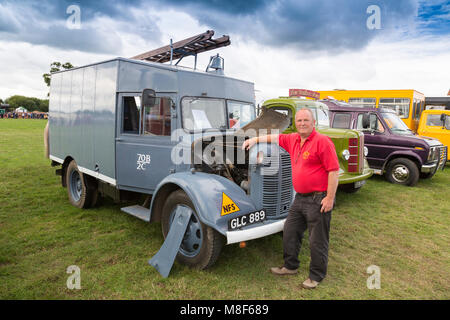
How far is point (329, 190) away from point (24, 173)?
32.4ft

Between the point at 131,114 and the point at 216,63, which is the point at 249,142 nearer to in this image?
the point at 131,114

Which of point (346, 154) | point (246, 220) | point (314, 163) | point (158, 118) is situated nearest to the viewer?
point (314, 163)

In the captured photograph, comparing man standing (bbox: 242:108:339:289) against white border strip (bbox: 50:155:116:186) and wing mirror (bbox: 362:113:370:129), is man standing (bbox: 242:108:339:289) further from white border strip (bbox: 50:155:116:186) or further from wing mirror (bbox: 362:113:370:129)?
wing mirror (bbox: 362:113:370:129)

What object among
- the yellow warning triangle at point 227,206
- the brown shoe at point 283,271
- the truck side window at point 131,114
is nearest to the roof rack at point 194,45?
the truck side window at point 131,114

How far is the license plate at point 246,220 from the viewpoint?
332 centimetres

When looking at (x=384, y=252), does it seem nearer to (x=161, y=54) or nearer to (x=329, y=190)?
(x=329, y=190)

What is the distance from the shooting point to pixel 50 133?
7.31m

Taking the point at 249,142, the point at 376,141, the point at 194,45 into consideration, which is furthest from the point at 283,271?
the point at 376,141

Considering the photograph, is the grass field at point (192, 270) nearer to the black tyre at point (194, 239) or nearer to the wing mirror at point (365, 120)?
the black tyre at point (194, 239)

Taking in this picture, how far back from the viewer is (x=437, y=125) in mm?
12484

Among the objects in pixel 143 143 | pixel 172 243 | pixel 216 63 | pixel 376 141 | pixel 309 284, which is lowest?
pixel 309 284

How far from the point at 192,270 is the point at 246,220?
3.24 feet
